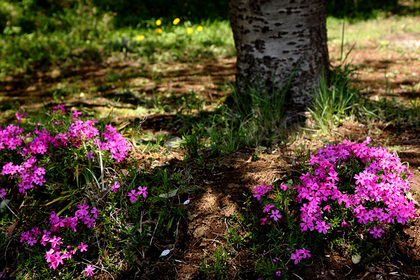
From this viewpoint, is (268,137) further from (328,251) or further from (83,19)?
(83,19)

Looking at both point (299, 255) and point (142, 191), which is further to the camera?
point (142, 191)

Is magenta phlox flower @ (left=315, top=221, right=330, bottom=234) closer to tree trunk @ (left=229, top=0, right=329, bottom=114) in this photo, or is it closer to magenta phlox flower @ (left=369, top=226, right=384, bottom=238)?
magenta phlox flower @ (left=369, top=226, right=384, bottom=238)

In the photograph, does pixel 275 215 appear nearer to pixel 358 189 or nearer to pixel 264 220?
pixel 264 220

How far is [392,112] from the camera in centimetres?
330

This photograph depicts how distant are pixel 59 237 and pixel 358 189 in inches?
67.0

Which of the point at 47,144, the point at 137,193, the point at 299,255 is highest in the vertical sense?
the point at 47,144

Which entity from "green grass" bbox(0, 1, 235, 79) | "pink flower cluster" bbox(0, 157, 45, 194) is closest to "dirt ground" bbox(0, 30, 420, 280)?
"pink flower cluster" bbox(0, 157, 45, 194)

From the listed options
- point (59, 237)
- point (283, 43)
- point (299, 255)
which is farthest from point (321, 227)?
point (283, 43)

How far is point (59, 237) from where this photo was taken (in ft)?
6.72

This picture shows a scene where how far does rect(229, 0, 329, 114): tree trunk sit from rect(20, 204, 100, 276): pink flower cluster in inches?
73.8

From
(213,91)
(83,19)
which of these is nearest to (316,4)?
(213,91)

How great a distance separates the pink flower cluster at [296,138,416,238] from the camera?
1.86 metres

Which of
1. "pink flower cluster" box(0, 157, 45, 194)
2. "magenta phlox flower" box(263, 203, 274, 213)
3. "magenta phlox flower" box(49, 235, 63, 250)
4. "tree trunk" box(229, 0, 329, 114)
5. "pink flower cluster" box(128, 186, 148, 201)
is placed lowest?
"magenta phlox flower" box(49, 235, 63, 250)

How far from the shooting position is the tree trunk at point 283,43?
3051 millimetres
